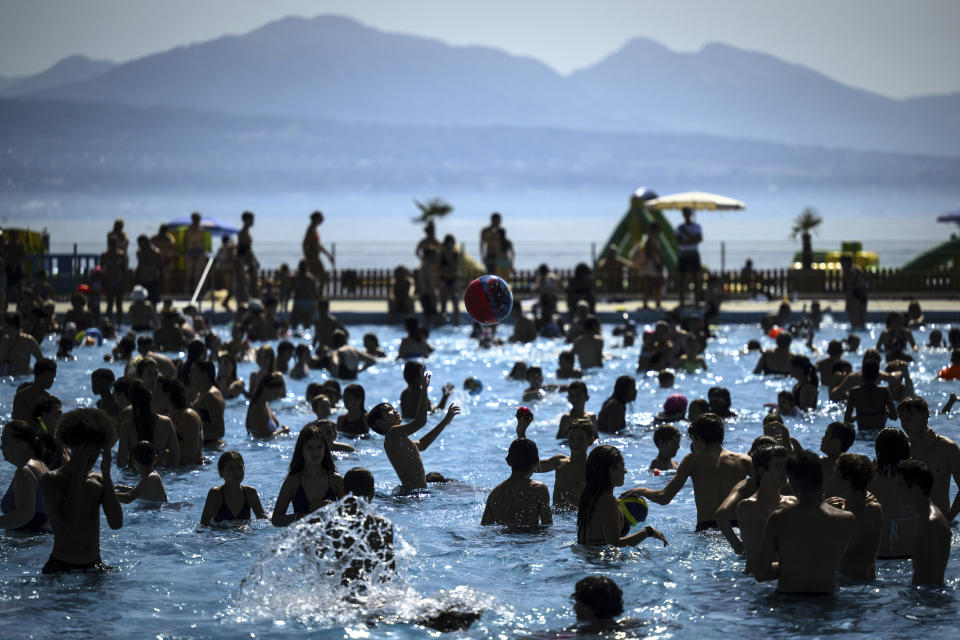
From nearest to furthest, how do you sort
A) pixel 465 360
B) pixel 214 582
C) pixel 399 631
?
pixel 399 631 < pixel 214 582 < pixel 465 360

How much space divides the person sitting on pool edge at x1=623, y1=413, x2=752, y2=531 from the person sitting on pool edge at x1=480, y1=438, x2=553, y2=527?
612 millimetres

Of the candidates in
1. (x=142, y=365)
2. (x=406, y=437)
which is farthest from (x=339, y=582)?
(x=142, y=365)

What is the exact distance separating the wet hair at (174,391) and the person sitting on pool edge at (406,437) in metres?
1.94

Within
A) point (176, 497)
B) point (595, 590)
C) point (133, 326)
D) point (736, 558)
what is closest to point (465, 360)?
point (133, 326)

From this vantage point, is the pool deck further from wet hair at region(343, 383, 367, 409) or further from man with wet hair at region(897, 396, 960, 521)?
man with wet hair at region(897, 396, 960, 521)

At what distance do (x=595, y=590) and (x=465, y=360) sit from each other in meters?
14.5

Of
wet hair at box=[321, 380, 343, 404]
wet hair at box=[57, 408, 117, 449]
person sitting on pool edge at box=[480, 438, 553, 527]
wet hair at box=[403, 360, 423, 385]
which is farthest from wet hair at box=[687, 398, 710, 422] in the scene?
wet hair at box=[57, 408, 117, 449]

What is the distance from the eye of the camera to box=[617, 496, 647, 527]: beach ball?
8.48 metres

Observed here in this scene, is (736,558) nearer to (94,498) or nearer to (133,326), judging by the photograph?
(94,498)

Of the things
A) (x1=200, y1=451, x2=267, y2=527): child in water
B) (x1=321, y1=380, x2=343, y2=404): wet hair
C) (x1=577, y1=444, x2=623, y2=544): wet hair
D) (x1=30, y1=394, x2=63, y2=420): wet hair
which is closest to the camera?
(x1=577, y1=444, x2=623, y2=544): wet hair

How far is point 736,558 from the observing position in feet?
28.2

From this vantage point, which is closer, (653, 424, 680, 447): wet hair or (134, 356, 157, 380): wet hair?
(653, 424, 680, 447): wet hair

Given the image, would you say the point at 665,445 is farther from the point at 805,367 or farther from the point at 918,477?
the point at 805,367

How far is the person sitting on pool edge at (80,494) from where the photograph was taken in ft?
23.4
